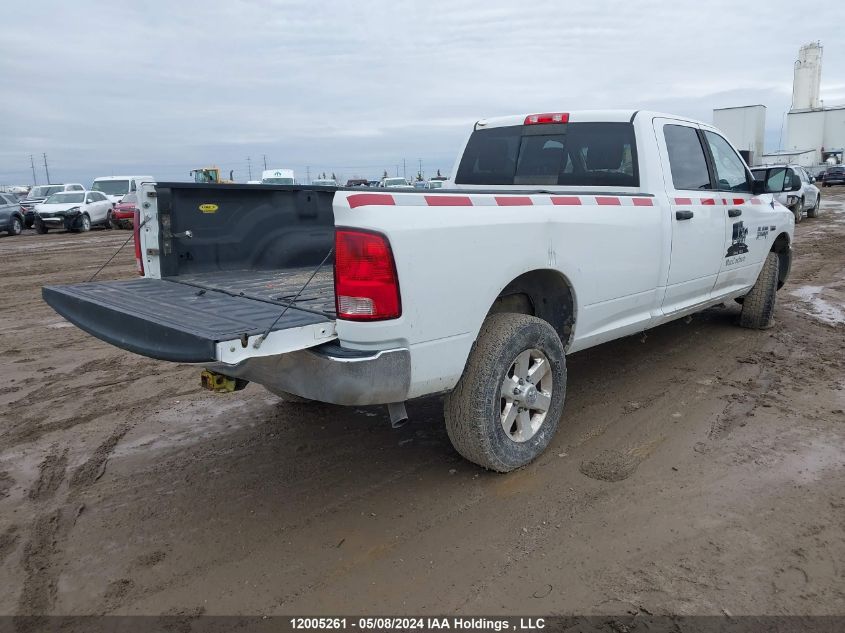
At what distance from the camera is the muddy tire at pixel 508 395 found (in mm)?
3373

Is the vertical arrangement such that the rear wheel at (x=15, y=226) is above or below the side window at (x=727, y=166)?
below

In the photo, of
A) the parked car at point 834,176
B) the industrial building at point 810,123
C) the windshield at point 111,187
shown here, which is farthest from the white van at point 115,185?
the parked car at point 834,176

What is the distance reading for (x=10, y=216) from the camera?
22.8m

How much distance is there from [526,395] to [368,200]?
1.46 m

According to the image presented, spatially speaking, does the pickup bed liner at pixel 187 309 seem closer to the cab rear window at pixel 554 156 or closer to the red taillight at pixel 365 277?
the red taillight at pixel 365 277

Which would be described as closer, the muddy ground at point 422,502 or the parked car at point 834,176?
the muddy ground at point 422,502

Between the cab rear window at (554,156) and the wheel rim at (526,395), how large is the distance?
5.61ft

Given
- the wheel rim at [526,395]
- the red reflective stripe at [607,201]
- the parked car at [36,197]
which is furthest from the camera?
the parked car at [36,197]

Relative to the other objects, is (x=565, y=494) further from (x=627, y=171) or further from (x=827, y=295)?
(x=827, y=295)

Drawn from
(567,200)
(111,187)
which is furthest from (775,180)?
(111,187)

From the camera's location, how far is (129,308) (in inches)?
125

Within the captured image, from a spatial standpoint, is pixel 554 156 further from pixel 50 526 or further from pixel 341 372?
pixel 50 526

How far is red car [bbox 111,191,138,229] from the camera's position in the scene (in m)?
24.1

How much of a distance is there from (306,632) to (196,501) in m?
1.28
